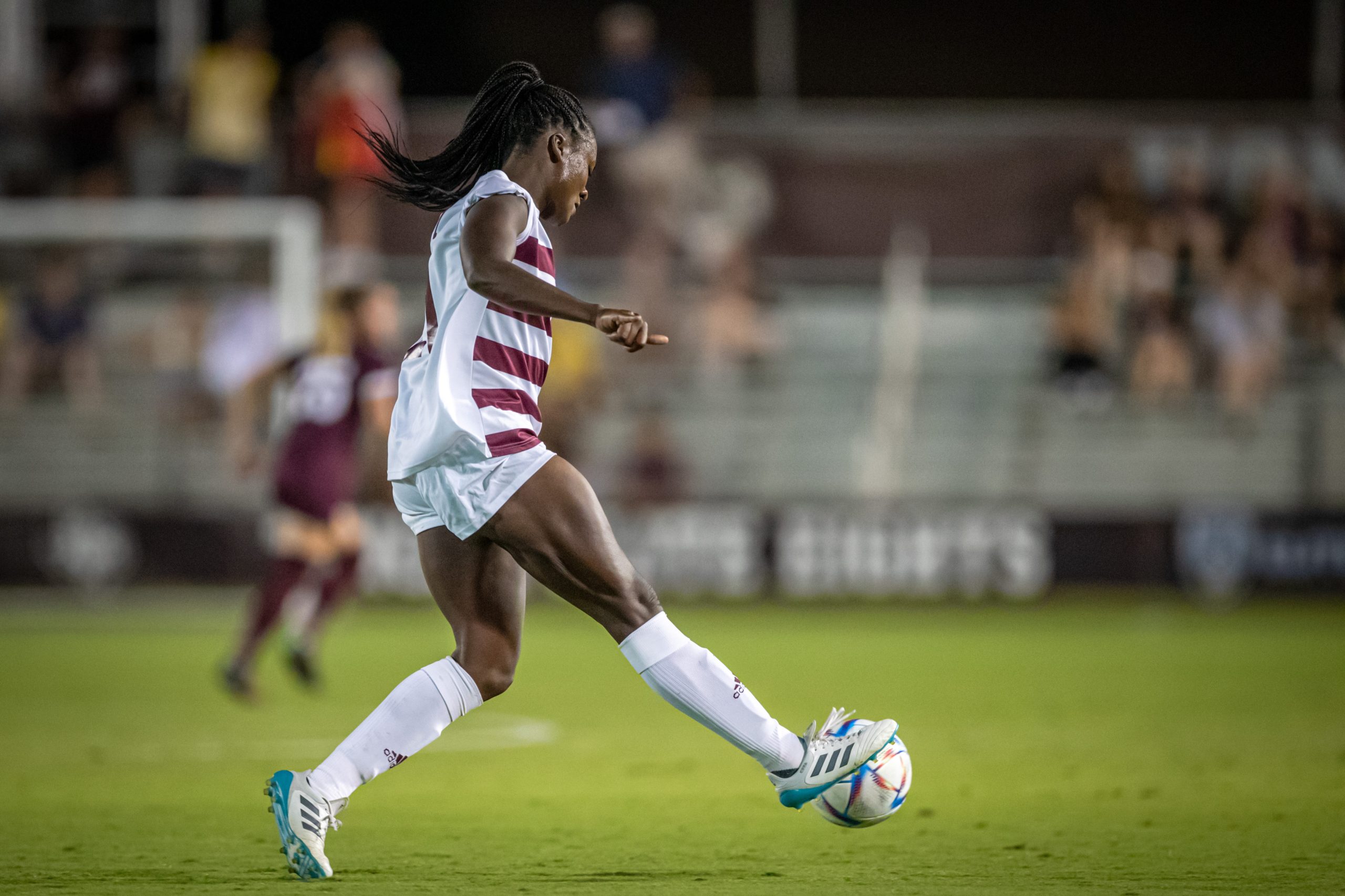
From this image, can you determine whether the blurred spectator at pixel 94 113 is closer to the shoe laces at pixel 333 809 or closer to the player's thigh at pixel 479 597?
the player's thigh at pixel 479 597

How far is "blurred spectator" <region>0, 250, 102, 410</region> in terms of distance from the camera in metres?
16.8

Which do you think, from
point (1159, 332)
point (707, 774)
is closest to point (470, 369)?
point (707, 774)

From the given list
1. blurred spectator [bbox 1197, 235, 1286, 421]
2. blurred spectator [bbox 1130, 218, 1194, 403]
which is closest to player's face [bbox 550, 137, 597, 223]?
blurred spectator [bbox 1130, 218, 1194, 403]

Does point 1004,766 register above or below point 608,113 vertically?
below

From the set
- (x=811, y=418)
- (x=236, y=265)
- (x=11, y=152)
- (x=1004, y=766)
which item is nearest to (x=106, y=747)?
(x=1004, y=766)

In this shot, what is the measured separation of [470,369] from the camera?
4988 mm

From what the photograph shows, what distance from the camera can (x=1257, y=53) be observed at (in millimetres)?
22875

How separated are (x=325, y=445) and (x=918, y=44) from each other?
47.5 ft

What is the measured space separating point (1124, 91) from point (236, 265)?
12.2 m

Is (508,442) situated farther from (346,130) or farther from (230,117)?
(230,117)

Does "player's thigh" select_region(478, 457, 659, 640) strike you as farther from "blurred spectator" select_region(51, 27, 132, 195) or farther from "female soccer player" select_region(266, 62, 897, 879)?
"blurred spectator" select_region(51, 27, 132, 195)

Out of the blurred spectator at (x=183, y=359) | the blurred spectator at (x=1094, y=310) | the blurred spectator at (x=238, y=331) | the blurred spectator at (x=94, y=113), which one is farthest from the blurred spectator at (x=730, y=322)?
the blurred spectator at (x=94, y=113)

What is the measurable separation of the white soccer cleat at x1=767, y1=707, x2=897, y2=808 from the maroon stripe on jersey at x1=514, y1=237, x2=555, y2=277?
5.02 feet

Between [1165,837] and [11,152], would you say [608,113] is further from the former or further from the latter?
[1165,837]
